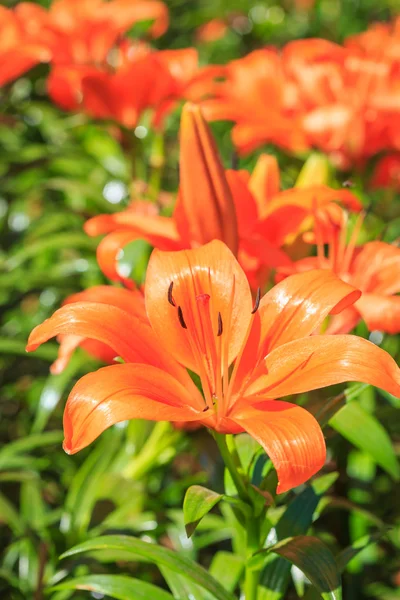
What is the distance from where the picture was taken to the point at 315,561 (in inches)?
27.2

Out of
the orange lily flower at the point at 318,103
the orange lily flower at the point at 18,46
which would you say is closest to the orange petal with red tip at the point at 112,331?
the orange lily flower at the point at 318,103

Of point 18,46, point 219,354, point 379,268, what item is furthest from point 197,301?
point 18,46

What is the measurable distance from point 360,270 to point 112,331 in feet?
1.11

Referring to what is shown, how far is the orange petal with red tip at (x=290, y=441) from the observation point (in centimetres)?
62

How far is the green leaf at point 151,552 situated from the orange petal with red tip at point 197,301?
16 centimetres

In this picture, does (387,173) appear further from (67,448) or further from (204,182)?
(67,448)

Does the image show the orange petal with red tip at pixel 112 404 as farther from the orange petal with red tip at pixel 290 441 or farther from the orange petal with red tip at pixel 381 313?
the orange petal with red tip at pixel 381 313

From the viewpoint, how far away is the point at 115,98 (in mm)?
1423

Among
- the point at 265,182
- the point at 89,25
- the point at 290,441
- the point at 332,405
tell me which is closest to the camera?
the point at 290,441

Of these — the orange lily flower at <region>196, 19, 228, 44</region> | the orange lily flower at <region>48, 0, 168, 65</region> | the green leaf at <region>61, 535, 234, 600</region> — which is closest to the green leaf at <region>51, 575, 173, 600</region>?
the green leaf at <region>61, 535, 234, 600</region>

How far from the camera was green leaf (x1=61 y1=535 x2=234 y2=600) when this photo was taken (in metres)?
0.71

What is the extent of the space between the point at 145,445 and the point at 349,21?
199 cm

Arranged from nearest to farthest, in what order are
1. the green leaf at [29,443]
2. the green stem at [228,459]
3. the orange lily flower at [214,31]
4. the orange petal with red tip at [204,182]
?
the green stem at [228,459] → the orange petal with red tip at [204,182] → the green leaf at [29,443] → the orange lily flower at [214,31]

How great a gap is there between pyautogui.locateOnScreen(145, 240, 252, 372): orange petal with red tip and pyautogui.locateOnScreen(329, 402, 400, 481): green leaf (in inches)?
A: 9.7
